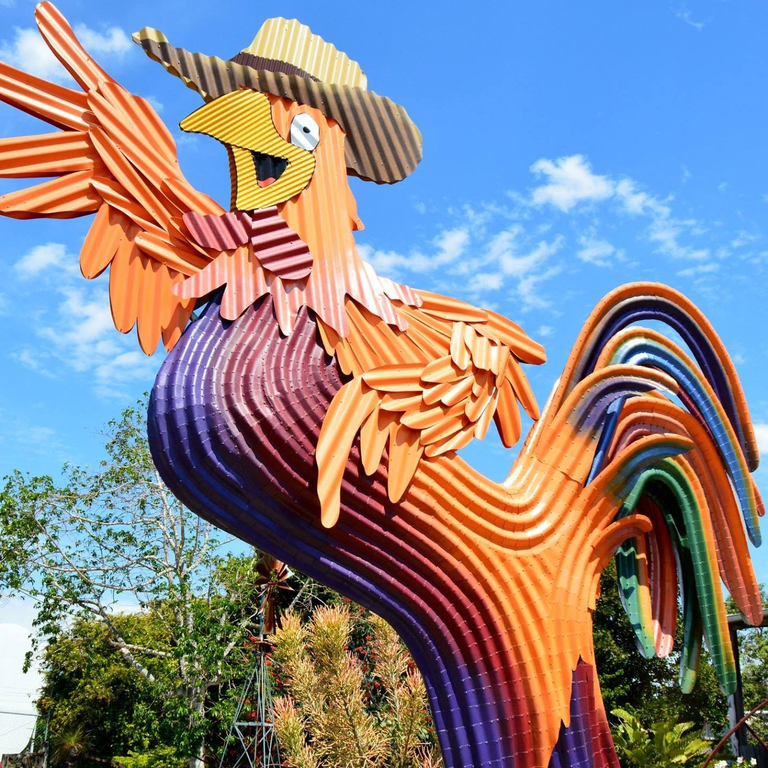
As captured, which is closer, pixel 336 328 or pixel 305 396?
pixel 305 396

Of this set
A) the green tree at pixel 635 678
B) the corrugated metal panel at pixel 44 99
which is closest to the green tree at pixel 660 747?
the green tree at pixel 635 678

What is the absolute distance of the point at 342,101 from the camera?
5.57 meters

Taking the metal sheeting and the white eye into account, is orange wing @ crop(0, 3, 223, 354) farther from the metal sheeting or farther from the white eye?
the white eye

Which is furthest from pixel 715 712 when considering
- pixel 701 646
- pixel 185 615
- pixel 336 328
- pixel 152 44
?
pixel 152 44

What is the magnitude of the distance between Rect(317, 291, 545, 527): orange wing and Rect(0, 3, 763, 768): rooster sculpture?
14mm

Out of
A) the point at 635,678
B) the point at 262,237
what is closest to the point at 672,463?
the point at 262,237

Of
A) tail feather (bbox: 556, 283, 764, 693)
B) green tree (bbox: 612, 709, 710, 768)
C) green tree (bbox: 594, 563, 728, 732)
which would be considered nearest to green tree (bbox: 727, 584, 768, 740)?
green tree (bbox: 594, 563, 728, 732)

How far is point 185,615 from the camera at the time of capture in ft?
39.7

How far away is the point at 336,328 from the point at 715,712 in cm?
1565

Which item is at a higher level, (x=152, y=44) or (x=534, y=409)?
(x=152, y=44)

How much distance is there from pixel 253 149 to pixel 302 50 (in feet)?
3.15

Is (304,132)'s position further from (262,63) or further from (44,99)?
(44,99)

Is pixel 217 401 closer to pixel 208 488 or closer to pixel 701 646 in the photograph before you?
pixel 208 488

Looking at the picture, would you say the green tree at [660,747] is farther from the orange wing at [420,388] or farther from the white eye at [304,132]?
the white eye at [304,132]
